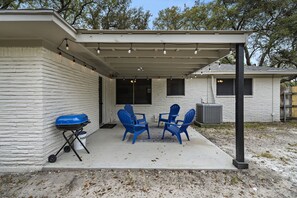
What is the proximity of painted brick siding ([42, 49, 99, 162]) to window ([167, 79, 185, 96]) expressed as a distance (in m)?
4.50

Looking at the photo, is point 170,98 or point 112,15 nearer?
point 170,98

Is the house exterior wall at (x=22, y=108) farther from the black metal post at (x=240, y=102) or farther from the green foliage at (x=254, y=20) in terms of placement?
the green foliage at (x=254, y=20)

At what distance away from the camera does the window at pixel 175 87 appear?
8.60 meters

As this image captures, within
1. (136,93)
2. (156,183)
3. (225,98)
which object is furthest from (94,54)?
(225,98)

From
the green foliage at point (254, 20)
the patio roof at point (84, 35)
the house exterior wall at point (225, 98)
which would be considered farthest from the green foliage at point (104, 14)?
the patio roof at point (84, 35)

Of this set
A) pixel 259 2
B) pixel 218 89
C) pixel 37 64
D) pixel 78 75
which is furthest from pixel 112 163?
pixel 259 2

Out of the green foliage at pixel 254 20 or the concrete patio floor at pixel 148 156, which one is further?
the green foliage at pixel 254 20

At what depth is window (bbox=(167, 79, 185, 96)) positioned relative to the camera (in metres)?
8.60

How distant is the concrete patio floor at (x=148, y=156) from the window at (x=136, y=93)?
160 inches

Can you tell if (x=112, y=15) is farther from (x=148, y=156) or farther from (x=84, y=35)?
(x=148, y=156)

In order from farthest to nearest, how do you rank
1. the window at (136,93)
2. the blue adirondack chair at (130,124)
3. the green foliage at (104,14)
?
1. the green foliage at (104,14)
2. the window at (136,93)
3. the blue adirondack chair at (130,124)

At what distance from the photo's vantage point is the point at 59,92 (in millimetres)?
3570

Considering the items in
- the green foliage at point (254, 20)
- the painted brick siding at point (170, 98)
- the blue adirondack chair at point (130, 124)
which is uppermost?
the green foliage at point (254, 20)

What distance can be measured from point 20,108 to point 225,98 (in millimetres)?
8271
